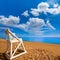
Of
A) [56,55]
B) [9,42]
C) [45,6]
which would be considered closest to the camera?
[9,42]

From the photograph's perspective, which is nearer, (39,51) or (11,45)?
(11,45)

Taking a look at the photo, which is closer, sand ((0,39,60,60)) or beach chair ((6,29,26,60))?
beach chair ((6,29,26,60))

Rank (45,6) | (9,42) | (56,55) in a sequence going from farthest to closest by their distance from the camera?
(45,6)
(56,55)
(9,42)

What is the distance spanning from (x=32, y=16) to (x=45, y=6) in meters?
0.36

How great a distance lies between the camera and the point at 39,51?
397cm

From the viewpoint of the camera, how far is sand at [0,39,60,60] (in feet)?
12.1

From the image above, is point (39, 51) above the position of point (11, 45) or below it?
below

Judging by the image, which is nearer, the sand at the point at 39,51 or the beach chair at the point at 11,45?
the beach chair at the point at 11,45

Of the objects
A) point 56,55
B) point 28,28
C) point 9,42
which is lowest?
point 56,55

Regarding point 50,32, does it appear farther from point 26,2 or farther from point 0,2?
point 0,2

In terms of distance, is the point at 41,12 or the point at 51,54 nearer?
the point at 51,54

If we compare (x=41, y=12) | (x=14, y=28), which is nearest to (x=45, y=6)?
(x=41, y=12)

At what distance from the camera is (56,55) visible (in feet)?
12.6

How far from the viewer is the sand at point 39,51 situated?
12.1 feet
